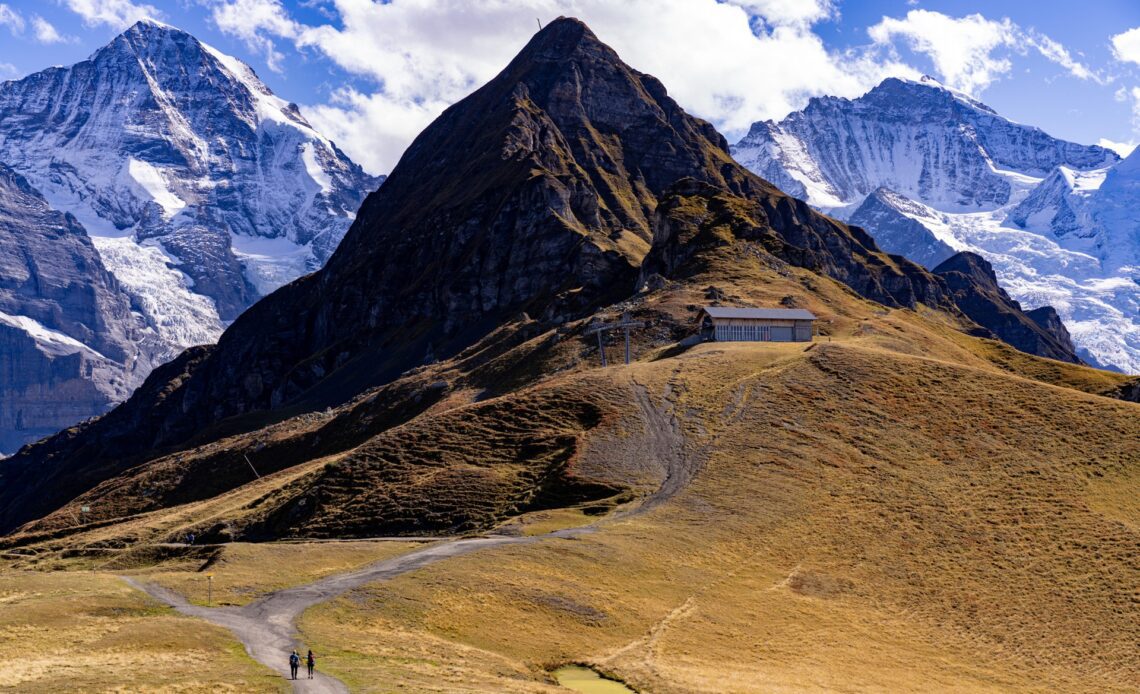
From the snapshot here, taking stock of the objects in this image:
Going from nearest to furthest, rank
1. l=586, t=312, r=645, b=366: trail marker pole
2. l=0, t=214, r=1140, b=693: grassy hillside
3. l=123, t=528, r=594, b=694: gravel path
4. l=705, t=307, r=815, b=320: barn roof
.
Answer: l=123, t=528, r=594, b=694: gravel path → l=0, t=214, r=1140, b=693: grassy hillside → l=705, t=307, r=815, b=320: barn roof → l=586, t=312, r=645, b=366: trail marker pole

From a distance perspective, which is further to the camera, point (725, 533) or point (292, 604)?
point (725, 533)

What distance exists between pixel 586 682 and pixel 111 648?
23.5 m

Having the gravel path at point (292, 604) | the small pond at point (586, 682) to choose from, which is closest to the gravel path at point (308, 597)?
the gravel path at point (292, 604)

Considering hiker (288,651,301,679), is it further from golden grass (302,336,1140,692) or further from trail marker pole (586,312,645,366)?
trail marker pole (586,312,645,366)

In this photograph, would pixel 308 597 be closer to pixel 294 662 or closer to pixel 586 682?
pixel 294 662

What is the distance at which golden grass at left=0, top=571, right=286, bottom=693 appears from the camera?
167 feet

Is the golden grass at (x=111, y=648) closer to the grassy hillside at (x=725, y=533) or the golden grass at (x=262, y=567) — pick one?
the grassy hillside at (x=725, y=533)

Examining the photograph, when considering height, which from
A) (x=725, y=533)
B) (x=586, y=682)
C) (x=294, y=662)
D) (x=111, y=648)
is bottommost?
(x=586, y=682)

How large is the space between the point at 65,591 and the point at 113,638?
53.1ft

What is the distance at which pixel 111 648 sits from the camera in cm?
5791

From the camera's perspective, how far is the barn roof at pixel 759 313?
148125 mm

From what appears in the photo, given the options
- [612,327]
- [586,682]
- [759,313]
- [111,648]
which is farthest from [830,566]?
[612,327]

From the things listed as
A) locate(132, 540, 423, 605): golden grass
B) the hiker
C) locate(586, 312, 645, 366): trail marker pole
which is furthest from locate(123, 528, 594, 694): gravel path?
locate(586, 312, 645, 366): trail marker pole

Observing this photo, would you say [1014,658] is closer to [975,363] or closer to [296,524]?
[296,524]
